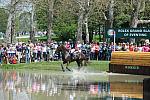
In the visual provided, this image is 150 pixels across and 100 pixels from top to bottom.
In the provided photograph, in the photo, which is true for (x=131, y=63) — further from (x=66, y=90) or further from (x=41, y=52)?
(x=41, y=52)

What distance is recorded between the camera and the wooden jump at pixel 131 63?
63.3 ft

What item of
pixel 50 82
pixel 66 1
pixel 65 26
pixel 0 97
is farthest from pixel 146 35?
pixel 65 26

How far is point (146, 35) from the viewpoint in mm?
22641

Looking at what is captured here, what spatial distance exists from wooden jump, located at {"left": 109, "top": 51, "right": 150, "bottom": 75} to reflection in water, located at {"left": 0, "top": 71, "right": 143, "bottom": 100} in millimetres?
746

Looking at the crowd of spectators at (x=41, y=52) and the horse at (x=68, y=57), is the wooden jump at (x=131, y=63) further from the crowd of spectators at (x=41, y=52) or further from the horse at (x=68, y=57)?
the crowd of spectators at (x=41, y=52)

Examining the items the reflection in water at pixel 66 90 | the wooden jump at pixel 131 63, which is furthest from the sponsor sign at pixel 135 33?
the reflection in water at pixel 66 90

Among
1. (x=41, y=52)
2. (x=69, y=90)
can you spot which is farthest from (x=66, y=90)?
(x=41, y=52)

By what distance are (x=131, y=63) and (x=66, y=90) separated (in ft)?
8.86

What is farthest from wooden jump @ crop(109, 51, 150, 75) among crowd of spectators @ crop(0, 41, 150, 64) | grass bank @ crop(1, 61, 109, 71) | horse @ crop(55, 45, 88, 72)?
crowd of spectators @ crop(0, 41, 150, 64)

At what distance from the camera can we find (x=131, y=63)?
1911cm

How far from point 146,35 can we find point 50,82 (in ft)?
16.0

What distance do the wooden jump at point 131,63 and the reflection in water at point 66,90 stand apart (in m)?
0.75

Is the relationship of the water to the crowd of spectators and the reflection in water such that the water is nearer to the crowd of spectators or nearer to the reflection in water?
the reflection in water

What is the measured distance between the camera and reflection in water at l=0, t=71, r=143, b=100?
16938 mm
